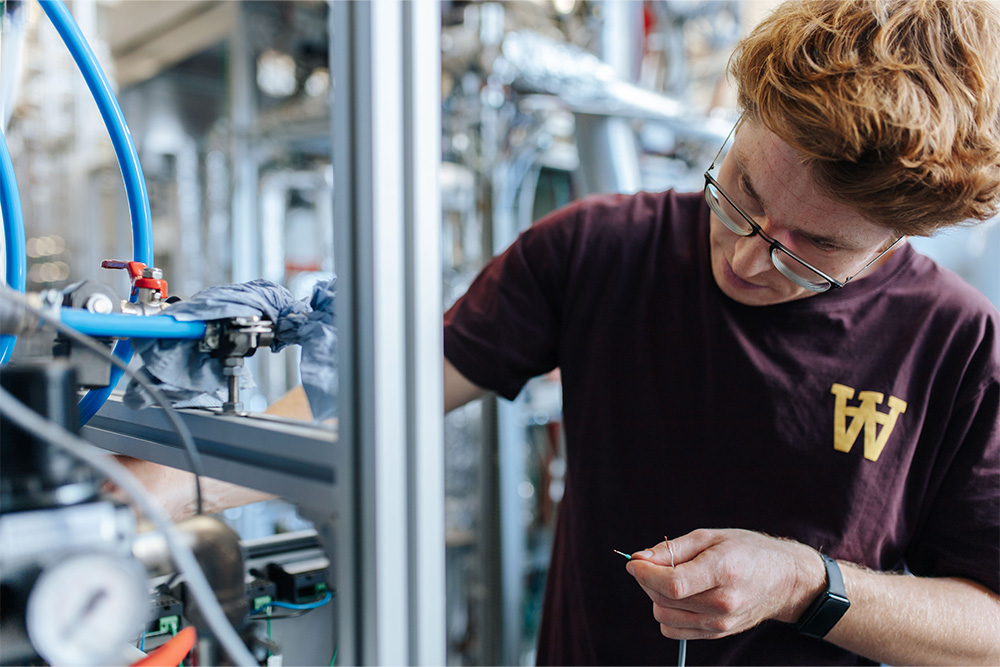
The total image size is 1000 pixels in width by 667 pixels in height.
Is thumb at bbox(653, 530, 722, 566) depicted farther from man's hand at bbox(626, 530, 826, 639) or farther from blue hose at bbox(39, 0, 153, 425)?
blue hose at bbox(39, 0, 153, 425)

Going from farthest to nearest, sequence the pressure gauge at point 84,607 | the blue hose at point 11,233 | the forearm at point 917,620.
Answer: the forearm at point 917,620 < the blue hose at point 11,233 < the pressure gauge at point 84,607

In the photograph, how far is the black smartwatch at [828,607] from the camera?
2.51 ft

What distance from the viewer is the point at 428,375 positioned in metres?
0.48

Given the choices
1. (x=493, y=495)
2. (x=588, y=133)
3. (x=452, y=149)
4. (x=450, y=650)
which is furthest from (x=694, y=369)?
(x=450, y=650)

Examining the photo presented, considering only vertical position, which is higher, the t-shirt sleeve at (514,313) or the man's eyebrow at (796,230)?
the man's eyebrow at (796,230)

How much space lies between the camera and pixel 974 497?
0.85 meters

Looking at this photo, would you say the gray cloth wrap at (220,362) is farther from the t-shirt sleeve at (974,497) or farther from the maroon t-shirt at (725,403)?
the t-shirt sleeve at (974,497)

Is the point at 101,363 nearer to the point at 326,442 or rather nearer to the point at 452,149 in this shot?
the point at 326,442

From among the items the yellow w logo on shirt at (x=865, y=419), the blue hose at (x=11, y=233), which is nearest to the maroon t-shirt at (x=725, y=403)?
the yellow w logo on shirt at (x=865, y=419)

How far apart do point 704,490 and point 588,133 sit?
111cm

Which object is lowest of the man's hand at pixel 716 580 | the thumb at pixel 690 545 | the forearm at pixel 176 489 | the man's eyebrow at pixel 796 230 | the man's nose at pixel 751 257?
the man's hand at pixel 716 580

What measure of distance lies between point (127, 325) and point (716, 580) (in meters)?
0.56

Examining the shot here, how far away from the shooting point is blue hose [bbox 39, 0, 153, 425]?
633 mm

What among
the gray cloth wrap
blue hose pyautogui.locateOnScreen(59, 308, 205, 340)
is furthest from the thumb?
blue hose pyautogui.locateOnScreen(59, 308, 205, 340)
